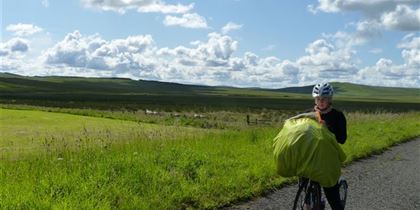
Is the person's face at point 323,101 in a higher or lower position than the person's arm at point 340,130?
higher

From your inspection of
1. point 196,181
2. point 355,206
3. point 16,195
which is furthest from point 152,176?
point 355,206

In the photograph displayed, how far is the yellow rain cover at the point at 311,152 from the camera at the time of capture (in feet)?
18.1

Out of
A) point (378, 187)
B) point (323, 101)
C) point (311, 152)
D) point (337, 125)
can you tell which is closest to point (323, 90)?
point (323, 101)

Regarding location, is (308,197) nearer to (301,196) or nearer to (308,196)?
(308,196)

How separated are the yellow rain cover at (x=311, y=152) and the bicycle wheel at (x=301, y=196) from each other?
337mm

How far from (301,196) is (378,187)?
4.97 meters

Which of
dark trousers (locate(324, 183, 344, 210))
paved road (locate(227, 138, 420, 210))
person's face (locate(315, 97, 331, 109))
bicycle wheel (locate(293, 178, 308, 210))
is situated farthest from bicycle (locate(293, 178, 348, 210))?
paved road (locate(227, 138, 420, 210))

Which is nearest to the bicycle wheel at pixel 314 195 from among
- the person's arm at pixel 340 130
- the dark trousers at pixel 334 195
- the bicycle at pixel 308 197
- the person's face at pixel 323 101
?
the bicycle at pixel 308 197

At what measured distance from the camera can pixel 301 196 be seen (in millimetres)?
6160

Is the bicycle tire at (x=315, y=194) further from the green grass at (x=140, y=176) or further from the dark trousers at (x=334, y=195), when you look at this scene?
the green grass at (x=140, y=176)

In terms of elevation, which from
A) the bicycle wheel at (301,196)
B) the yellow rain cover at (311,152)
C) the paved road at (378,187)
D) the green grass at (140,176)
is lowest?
the paved road at (378,187)

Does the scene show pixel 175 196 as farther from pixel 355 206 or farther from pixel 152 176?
Answer: pixel 355 206

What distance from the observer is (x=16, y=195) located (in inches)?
275

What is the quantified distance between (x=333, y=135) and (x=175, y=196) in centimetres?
322
